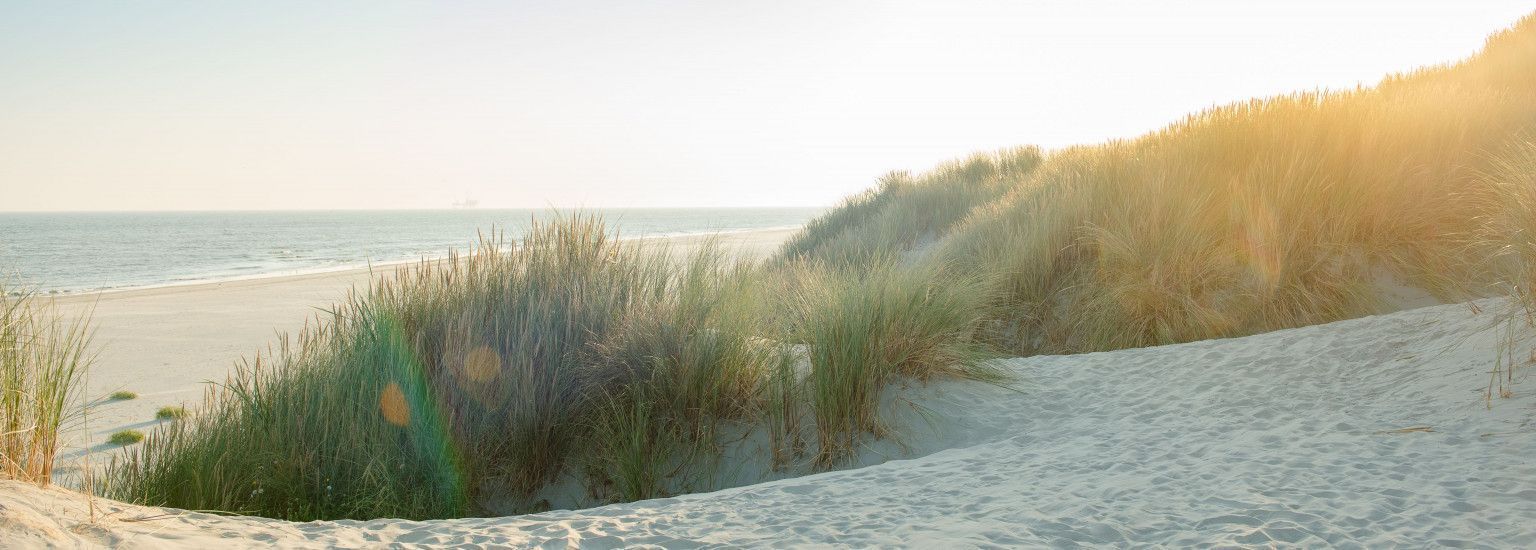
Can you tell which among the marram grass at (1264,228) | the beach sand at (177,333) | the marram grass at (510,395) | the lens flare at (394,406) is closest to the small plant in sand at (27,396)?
the beach sand at (177,333)

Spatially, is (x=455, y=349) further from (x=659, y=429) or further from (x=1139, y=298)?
(x=1139, y=298)

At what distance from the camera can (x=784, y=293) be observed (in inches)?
249

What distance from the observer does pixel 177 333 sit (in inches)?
521

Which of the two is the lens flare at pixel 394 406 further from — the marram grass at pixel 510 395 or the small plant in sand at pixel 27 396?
the small plant in sand at pixel 27 396

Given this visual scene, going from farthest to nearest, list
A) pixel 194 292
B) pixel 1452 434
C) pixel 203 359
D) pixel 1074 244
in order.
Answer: pixel 194 292 < pixel 203 359 < pixel 1074 244 < pixel 1452 434

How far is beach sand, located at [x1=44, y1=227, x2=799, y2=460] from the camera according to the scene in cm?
766

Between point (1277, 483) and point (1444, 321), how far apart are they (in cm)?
262

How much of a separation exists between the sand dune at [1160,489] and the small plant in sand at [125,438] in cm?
528

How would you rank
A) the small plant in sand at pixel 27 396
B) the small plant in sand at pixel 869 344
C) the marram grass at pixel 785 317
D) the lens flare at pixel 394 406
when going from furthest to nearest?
1. the small plant in sand at pixel 869 344
2. the lens flare at pixel 394 406
3. the marram grass at pixel 785 317
4. the small plant in sand at pixel 27 396

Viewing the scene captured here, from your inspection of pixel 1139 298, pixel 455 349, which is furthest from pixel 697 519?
pixel 1139 298

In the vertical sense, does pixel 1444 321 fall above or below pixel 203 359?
above

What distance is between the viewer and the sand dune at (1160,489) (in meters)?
2.46

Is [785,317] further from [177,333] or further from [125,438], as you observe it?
[177,333]

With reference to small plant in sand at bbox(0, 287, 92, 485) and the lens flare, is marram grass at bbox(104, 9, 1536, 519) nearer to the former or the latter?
the lens flare
